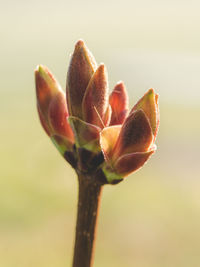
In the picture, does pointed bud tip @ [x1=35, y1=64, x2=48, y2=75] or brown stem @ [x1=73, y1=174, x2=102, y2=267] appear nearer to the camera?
brown stem @ [x1=73, y1=174, x2=102, y2=267]

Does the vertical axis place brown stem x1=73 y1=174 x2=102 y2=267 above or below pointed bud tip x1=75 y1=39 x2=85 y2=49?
below

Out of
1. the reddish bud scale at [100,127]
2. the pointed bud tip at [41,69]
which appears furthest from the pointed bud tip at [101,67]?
the pointed bud tip at [41,69]

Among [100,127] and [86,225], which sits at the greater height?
[100,127]

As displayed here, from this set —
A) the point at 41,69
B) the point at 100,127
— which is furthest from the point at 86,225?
the point at 41,69

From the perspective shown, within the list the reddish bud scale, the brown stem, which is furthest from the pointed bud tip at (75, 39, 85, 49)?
the brown stem

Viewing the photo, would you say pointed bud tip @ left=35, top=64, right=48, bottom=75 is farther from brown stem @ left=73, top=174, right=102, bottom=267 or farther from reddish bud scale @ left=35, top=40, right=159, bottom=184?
brown stem @ left=73, top=174, right=102, bottom=267

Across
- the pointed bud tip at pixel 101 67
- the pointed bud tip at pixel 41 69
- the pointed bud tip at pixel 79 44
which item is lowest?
the pointed bud tip at pixel 101 67

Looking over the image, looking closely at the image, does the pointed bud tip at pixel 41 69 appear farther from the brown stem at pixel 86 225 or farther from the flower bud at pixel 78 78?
the brown stem at pixel 86 225

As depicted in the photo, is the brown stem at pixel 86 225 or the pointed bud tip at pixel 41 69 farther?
the pointed bud tip at pixel 41 69

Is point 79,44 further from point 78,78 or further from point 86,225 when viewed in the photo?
point 86,225
